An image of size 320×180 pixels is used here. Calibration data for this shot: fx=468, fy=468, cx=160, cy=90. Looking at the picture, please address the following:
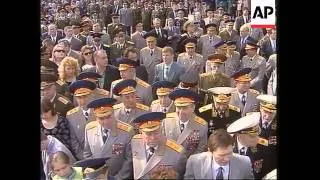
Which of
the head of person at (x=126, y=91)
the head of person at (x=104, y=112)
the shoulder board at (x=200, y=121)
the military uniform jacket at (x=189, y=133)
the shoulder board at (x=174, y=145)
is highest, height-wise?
the head of person at (x=126, y=91)

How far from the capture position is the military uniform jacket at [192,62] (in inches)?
76.7

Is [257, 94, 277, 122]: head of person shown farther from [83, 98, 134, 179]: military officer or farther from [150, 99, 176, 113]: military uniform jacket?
[83, 98, 134, 179]: military officer

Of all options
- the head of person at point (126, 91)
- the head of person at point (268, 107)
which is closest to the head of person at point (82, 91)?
the head of person at point (126, 91)

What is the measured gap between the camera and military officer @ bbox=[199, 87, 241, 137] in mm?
1937

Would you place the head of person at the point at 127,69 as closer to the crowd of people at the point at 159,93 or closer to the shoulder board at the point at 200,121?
the crowd of people at the point at 159,93

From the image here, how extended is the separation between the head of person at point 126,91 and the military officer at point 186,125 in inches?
6.1

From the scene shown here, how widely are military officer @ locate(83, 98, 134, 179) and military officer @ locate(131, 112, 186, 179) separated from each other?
33mm

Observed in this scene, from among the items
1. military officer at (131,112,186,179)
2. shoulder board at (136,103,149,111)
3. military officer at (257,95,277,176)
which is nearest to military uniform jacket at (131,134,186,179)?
military officer at (131,112,186,179)

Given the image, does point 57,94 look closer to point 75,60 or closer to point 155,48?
point 75,60

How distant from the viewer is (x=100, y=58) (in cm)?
196

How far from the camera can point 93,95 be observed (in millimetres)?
1958

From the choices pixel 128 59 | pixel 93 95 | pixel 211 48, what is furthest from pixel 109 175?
pixel 211 48

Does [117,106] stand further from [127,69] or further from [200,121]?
[200,121]
